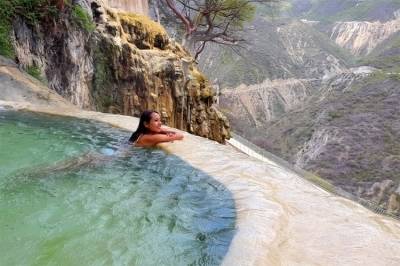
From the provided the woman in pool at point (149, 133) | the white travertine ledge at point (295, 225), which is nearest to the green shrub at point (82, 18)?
the woman in pool at point (149, 133)

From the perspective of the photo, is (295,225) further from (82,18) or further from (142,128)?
(82,18)

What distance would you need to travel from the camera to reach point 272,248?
9.61 ft

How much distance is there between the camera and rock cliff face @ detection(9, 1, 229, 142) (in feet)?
34.5

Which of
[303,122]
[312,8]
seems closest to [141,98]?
[303,122]

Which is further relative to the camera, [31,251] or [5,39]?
[5,39]

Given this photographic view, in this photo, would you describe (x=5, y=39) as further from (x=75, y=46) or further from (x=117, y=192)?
(x=117, y=192)

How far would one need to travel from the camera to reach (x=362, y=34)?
261ft

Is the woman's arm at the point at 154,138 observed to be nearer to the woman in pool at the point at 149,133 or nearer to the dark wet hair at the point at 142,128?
the woman in pool at the point at 149,133

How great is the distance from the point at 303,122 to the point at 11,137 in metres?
30.2

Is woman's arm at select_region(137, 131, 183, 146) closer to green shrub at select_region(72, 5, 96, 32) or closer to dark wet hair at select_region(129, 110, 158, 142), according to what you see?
dark wet hair at select_region(129, 110, 158, 142)

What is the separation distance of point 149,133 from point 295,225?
319 centimetres

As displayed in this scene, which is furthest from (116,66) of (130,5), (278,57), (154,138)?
(278,57)

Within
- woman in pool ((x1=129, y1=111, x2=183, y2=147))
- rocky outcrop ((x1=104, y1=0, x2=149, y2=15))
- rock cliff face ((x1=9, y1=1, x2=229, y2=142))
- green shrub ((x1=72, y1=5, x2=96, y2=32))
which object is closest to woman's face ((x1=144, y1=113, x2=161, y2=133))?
woman in pool ((x1=129, y1=111, x2=183, y2=147))

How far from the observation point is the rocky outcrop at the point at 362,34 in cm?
7581
